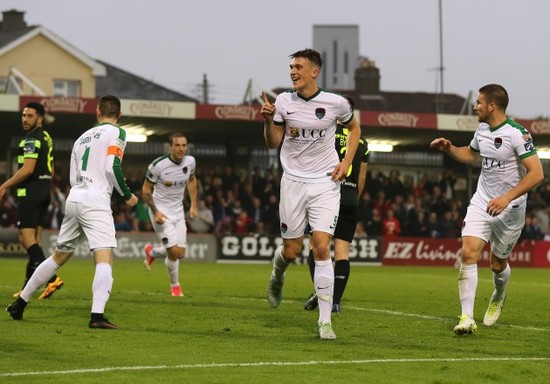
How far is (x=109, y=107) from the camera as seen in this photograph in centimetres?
1149

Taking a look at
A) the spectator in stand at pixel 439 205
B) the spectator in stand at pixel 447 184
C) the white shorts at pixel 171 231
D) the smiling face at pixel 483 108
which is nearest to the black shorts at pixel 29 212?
the white shorts at pixel 171 231

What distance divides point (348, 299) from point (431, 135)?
79.4ft

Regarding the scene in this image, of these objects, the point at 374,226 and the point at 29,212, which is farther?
the point at 374,226

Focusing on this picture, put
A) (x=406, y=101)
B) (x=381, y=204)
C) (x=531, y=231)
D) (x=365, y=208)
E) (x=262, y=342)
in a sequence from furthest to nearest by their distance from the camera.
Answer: (x=406, y=101) < (x=531, y=231) < (x=381, y=204) < (x=365, y=208) < (x=262, y=342)

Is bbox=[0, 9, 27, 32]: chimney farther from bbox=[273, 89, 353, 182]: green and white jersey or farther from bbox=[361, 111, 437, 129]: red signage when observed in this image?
bbox=[273, 89, 353, 182]: green and white jersey

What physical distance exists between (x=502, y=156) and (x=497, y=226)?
0.69 m

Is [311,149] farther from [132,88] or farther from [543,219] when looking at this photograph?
[132,88]

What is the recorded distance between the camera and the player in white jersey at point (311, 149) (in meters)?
10.7

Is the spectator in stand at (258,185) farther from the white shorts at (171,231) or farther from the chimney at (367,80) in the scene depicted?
the chimney at (367,80)

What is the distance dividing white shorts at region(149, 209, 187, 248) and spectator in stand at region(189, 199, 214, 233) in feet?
52.8

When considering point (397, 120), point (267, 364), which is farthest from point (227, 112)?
point (267, 364)

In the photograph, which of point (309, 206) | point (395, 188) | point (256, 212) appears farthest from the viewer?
point (395, 188)

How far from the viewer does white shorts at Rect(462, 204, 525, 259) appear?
445 inches

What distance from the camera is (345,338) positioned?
34.1 feet
